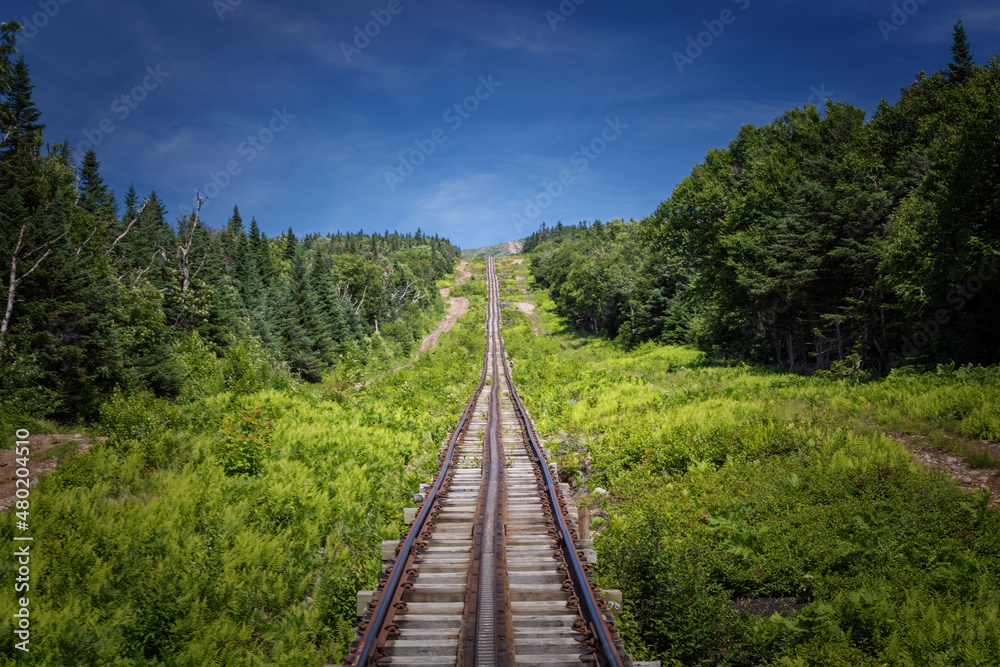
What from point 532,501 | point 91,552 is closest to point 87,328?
point 91,552

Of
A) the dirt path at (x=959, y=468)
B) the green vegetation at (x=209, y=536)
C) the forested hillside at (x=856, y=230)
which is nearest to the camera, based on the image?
the green vegetation at (x=209, y=536)

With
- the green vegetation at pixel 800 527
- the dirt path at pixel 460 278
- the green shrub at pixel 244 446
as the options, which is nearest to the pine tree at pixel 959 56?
the green vegetation at pixel 800 527

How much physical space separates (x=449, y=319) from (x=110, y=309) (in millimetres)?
64102

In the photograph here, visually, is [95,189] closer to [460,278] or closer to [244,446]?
[244,446]

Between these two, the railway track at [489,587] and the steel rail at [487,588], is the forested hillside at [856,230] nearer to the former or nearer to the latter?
the railway track at [489,587]

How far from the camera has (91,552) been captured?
758cm

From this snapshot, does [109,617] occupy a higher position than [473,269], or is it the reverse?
[473,269]

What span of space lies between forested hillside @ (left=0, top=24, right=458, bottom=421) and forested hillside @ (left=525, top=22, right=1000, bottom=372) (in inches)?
1163

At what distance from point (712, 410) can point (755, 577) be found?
870 cm

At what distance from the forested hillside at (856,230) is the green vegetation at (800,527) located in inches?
178

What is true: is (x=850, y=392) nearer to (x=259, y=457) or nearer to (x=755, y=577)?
(x=755, y=577)

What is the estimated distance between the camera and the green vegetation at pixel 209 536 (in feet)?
20.1

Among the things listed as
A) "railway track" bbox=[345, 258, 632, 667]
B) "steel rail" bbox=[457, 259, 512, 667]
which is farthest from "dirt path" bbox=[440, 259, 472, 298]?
"railway track" bbox=[345, 258, 632, 667]

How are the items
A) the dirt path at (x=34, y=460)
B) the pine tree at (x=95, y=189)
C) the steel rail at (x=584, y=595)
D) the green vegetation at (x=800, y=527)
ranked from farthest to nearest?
the pine tree at (x=95, y=189), the dirt path at (x=34, y=460), the green vegetation at (x=800, y=527), the steel rail at (x=584, y=595)
